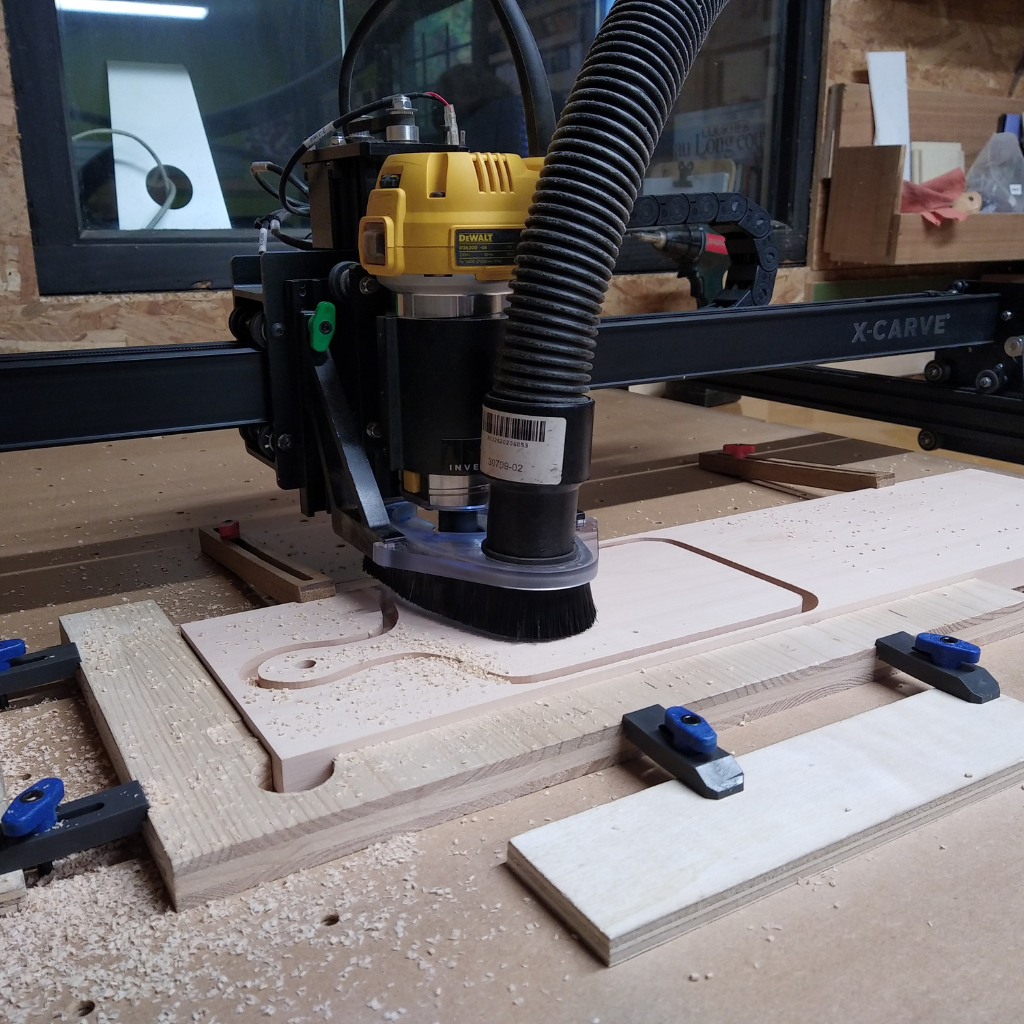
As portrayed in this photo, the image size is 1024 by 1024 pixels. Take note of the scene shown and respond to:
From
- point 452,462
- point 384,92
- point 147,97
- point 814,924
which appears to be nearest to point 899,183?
point 384,92

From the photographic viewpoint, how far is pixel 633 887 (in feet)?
2.10

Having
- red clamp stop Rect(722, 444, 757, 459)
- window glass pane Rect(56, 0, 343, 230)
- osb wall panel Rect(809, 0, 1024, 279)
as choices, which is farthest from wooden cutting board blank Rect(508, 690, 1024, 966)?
osb wall panel Rect(809, 0, 1024, 279)

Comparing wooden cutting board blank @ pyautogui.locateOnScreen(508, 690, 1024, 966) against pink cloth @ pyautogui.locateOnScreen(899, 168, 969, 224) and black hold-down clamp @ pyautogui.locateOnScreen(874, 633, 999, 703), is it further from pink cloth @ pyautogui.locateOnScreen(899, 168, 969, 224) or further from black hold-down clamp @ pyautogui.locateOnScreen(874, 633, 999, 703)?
pink cloth @ pyautogui.locateOnScreen(899, 168, 969, 224)

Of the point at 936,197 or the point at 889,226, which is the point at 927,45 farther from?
the point at 889,226

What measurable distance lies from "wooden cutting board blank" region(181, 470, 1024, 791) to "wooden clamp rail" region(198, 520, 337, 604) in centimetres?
5

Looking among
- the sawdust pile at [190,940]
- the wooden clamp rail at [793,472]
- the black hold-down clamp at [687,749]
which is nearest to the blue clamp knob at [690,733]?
the black hold-down clamp at [687,749]

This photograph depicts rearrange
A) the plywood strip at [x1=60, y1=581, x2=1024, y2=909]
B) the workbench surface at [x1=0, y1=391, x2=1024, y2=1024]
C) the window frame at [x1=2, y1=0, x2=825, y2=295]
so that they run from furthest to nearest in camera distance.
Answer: the window frame at [x1=2, y1=0, x2=825, y2=295]
the plywood strip at [x1=60, y1=581, x2=1024, y2=909]
the workbench surface at [x1=0, y1=391, x2=1024, y2=1024]

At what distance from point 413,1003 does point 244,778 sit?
25 centimetres

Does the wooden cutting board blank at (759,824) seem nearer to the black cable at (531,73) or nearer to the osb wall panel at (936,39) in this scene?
the black cable at (531,73)

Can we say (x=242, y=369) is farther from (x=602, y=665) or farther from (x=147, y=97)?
(x=147, y=97)

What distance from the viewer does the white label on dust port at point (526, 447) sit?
888 mm

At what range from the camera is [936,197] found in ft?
10.5

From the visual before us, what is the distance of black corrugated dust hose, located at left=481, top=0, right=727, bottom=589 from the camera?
2.85 feet

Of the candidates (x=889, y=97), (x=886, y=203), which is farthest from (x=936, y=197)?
(x=889, y=97)
